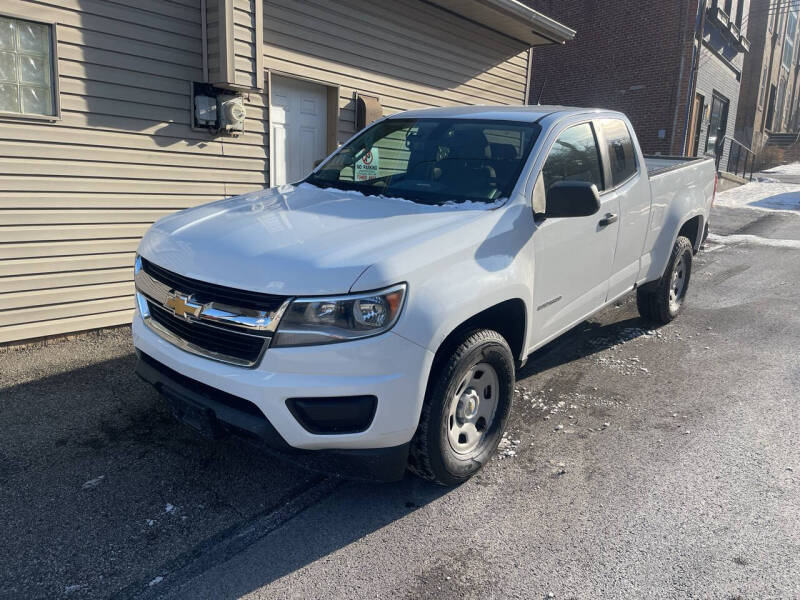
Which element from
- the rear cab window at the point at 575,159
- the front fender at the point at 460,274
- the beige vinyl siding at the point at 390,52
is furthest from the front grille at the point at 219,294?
the beige vinyl siding at the point at 390,52

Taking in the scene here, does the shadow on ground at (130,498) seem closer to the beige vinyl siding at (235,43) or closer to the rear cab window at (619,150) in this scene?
the rear cab window at (619,150)

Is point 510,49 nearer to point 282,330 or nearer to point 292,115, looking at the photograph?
point 292,115

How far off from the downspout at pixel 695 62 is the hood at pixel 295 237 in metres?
15.5

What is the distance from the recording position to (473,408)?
326 centimetres

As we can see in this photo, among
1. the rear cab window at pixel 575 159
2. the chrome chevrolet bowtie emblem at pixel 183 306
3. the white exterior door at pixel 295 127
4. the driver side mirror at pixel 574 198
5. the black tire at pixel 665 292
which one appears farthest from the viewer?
the white exterior door at pixel 295 127

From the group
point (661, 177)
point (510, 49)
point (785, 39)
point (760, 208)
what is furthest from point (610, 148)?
point (785, 39)

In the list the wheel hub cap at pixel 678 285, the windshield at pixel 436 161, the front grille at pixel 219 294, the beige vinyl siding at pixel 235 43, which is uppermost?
the beige vinyl siding at pixel 235 43

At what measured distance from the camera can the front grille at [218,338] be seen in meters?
2.67

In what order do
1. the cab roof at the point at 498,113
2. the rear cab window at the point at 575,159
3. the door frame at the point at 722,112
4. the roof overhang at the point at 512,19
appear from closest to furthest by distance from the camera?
1. the rear cab window at the point at 575,159
2. the cab roof at the point at 498,113
3. the roof overhang at the point at 512,19
4. the door frame at the point at 722,112

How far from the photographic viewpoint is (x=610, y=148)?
4512mm

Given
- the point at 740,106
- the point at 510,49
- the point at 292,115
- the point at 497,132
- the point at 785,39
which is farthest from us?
the point at 785,39

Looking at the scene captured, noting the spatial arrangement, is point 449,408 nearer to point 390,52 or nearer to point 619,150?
point 619,150

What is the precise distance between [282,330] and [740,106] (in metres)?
29.2

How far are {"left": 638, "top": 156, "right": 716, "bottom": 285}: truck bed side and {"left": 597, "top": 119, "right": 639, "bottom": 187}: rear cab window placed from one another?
0.38 m
